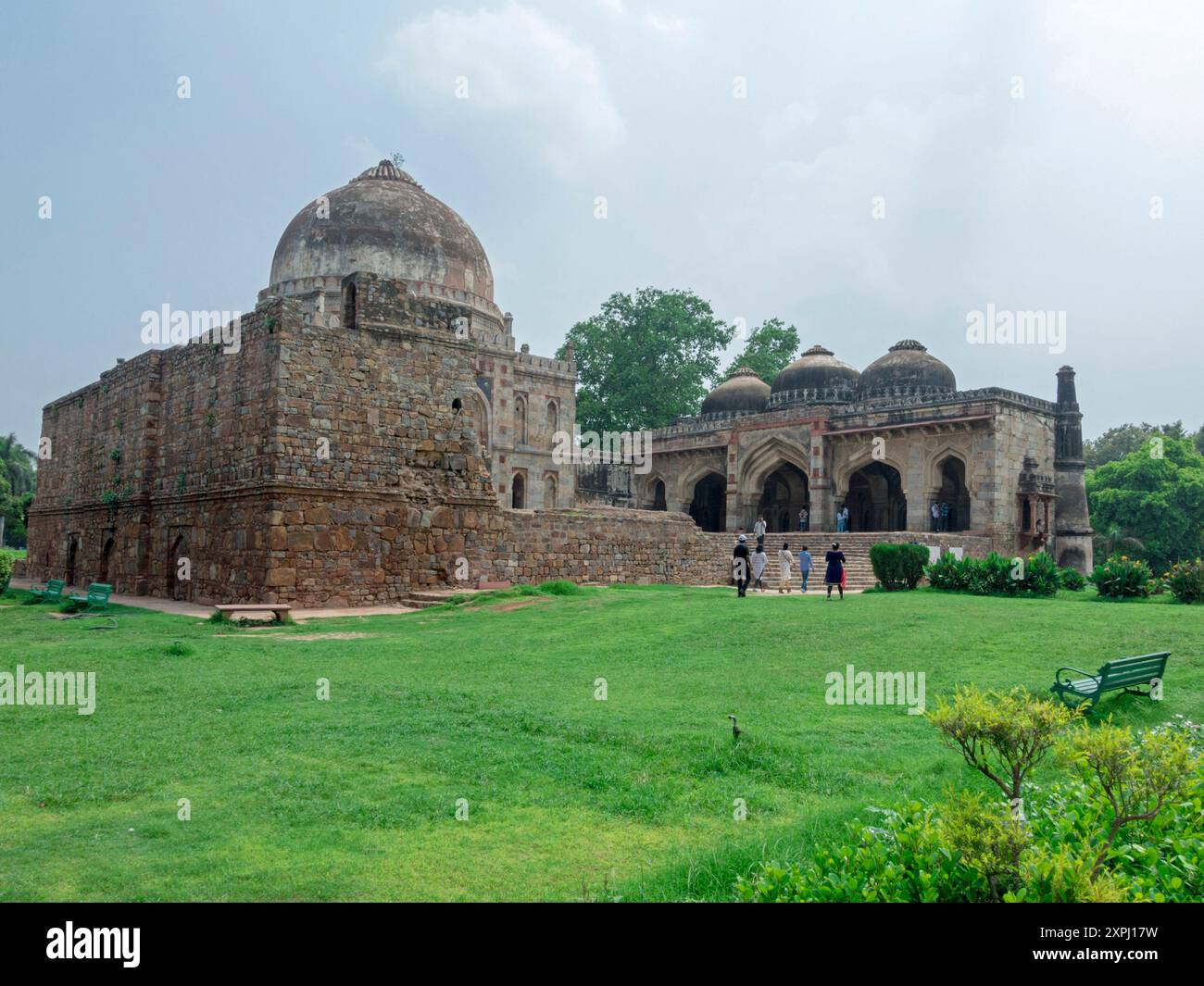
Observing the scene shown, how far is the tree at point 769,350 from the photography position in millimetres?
50156

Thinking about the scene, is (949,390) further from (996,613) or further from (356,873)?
(356,873)

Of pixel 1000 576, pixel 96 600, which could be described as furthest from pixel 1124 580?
pixel 96 600

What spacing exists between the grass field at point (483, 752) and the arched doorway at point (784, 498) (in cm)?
2675

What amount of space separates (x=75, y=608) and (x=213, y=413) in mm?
4154

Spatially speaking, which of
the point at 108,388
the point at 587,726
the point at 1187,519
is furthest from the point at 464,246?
the point at 1187,519

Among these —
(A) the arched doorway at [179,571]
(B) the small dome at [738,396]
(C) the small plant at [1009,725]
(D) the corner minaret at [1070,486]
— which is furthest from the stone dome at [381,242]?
(C) the small plant at [1009,725]

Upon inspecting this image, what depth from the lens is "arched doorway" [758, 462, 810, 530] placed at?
3825 cm

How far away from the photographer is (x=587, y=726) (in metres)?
6.37

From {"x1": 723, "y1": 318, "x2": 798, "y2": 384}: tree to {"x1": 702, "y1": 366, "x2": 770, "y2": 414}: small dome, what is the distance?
9.31m

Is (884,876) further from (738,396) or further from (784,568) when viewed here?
(738,396)

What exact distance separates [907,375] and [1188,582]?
1865 centimetres

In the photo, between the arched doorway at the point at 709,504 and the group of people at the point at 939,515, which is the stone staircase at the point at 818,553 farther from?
the arched doorway at the point at 709,504

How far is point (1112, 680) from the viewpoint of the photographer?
6.98m
